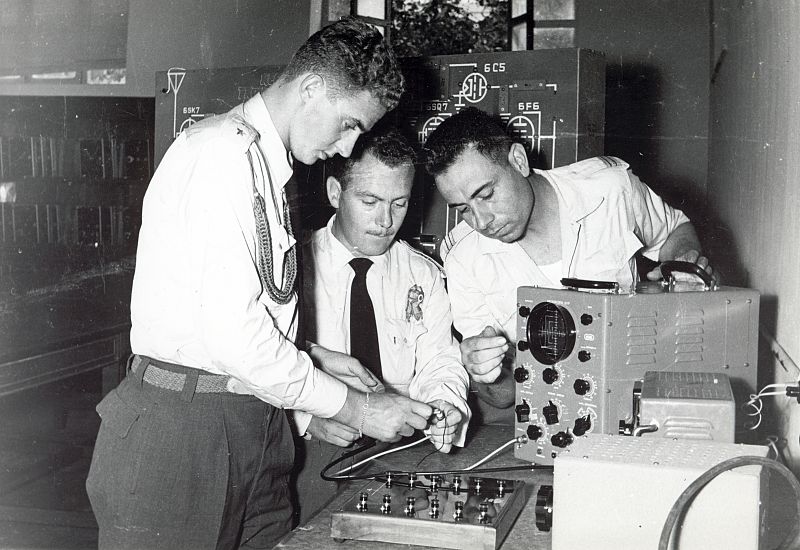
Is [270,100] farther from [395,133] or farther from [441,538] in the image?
[441,538]

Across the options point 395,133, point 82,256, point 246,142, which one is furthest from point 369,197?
point 82,256

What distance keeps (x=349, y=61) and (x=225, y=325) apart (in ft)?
2.07

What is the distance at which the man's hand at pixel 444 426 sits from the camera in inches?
70.2

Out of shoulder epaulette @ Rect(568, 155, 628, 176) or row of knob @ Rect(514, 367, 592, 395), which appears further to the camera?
shoulder epaulette @ Rect(568, 155, 628, 176)

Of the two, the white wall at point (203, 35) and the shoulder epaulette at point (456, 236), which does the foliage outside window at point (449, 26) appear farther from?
the shoulder epaulette at point (456, 236)

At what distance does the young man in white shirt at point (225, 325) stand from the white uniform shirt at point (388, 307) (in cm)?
59

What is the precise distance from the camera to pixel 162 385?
65.3 inches

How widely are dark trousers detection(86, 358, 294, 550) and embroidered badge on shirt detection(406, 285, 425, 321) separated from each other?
75 centimetres

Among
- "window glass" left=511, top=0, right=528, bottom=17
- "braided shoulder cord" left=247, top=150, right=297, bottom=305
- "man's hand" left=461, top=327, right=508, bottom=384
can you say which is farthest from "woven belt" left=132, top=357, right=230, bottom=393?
"window glass" left=511, top=0, right=528, bottom=17

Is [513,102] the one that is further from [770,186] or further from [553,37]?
[553,37]

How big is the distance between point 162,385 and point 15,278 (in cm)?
180

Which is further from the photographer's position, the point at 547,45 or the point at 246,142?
the point at 547,45

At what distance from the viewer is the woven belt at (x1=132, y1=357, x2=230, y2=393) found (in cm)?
165

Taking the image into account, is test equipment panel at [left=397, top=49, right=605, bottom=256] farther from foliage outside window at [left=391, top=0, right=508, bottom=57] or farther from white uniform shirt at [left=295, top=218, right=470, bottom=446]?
foliage outside window at [left=391, top=0, right=508, bottom=57]
